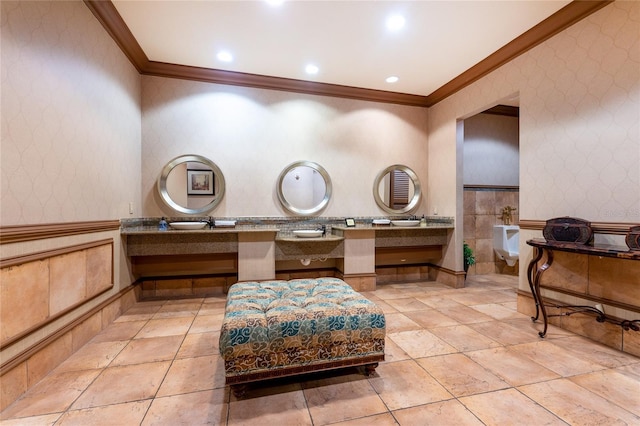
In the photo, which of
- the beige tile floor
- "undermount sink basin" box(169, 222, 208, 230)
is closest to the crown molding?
the beige tile floor

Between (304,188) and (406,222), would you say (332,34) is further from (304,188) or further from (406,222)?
(406,222)

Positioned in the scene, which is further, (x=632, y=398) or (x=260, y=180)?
(x=260, y=180)

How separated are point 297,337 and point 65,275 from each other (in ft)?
6.05

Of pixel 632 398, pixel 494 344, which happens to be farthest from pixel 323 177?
pixel 632 398

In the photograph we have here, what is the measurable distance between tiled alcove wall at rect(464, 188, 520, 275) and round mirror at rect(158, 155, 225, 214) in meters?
4.08

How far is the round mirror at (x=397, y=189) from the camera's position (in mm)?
4539

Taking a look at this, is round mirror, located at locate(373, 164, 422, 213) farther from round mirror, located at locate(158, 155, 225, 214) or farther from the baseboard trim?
the baseboard trim

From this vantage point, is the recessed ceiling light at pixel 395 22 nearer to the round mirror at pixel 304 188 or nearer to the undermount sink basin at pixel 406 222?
the round mirror at pixel 304 188

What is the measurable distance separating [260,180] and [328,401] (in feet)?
9.76

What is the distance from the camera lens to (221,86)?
12.8 ft

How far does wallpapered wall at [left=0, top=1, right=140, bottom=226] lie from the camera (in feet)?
5.52

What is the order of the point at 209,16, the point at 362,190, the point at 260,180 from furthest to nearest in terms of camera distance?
the point at 362,190 < the point at 260,180 < the point at 209,16

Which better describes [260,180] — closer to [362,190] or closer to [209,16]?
[362,190]

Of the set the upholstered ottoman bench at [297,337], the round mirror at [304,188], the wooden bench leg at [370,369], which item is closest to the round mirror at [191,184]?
the round mirror at [304,188]
